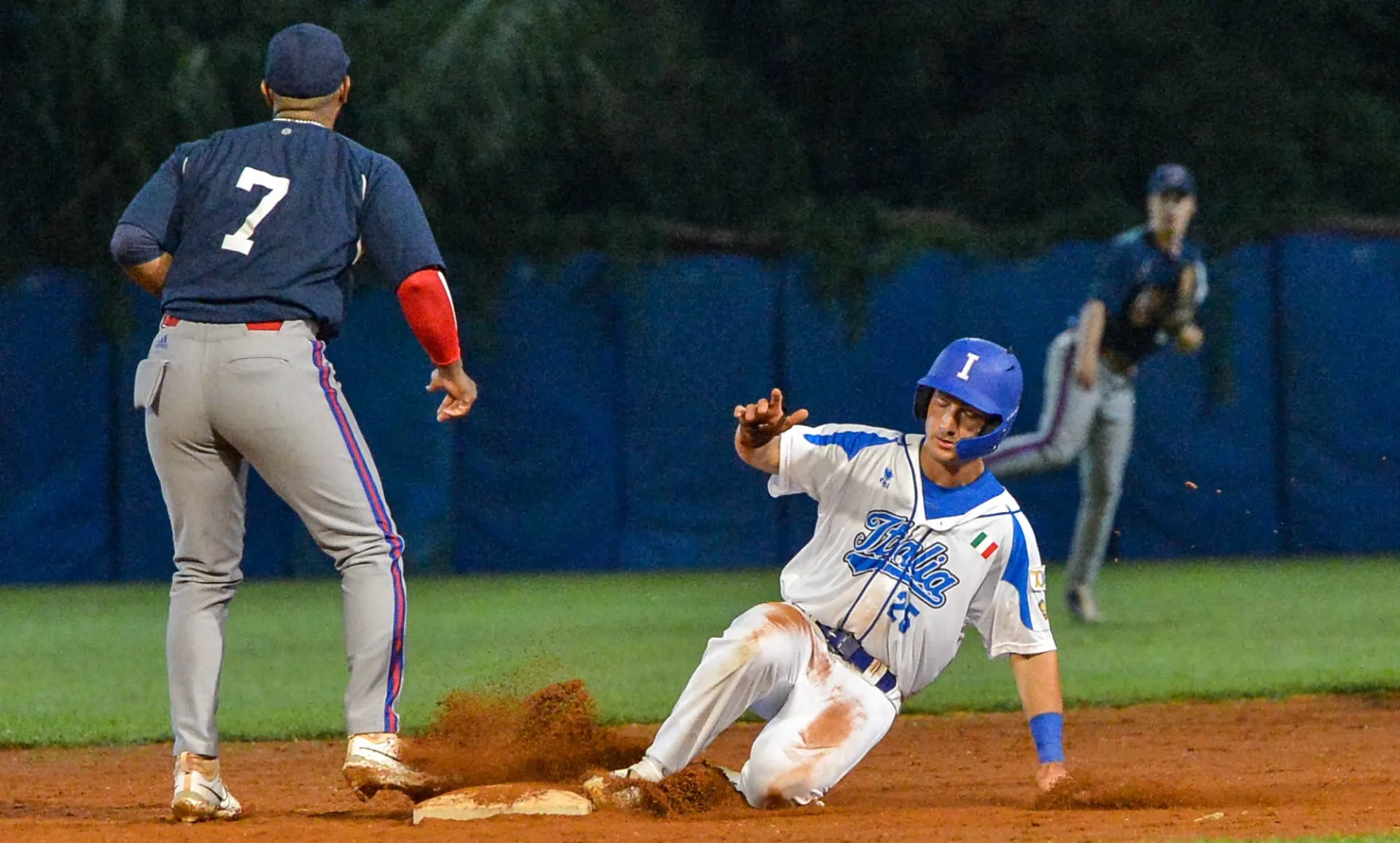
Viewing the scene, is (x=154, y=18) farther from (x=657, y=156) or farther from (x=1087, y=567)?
(x=1087, y=567)

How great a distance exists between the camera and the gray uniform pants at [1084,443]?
1042cm

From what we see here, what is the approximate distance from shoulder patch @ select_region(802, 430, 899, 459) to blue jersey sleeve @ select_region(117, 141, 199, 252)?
1.77 meters

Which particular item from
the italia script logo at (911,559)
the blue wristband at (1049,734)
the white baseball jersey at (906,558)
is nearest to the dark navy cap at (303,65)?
the white baseball jersey at (906,558)

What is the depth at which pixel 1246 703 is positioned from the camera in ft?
27.1

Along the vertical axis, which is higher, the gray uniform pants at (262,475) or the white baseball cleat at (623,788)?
the gray uniform pants at (262,475)

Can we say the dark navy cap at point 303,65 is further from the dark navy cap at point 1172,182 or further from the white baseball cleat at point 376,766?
the dark navy cap at point 1172,182

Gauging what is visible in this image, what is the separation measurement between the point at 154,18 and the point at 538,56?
3.13 metres

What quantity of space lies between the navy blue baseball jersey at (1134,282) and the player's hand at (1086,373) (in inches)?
8.7

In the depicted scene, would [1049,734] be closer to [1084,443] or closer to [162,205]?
[162,205]

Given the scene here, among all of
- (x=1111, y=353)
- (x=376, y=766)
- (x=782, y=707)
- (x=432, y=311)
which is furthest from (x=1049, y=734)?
(x=1111, y=353)

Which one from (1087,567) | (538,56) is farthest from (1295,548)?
(538,56)

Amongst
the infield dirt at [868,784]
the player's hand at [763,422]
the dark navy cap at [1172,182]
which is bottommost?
the infield dirt at [868,784]

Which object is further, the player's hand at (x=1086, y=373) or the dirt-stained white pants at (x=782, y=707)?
the player's hand at (x=1086, y=373)

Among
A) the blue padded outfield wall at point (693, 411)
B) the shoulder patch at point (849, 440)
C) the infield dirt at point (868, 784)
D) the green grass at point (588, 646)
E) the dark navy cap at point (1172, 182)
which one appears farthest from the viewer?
the blue padded outfield wall at point (693, 411)
